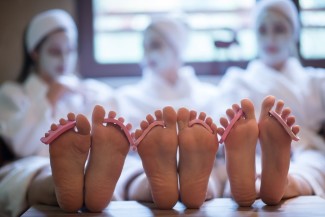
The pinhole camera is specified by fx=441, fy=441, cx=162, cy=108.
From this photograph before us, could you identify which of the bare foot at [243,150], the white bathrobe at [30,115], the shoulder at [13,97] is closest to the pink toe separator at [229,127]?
the bare foot at [243,150]

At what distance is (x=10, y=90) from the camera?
1789mm

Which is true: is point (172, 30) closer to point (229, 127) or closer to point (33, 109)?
point (33, 109)

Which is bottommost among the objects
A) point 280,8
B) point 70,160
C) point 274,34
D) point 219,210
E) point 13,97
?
point 219,210

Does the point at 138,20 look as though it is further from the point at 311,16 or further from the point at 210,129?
the point at 210,129

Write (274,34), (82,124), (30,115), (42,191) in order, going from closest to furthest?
(82,124), (42,191), (30,115), (274,34)

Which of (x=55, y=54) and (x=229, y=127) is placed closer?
(x=229, y=127)

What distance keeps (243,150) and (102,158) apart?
1.10 ft

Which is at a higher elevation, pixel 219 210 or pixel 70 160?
pixel 70 160

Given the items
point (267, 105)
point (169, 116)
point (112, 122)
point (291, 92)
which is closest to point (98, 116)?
point (112, 122)

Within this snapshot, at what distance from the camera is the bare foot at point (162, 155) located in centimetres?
104

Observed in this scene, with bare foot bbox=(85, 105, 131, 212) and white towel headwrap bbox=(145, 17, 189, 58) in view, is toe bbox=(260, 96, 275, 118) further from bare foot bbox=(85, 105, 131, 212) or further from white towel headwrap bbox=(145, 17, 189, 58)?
white towel headwrap bbox=(145, 17, 189, 58)

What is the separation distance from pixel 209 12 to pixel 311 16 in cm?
54

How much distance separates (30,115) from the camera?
5.50 feet

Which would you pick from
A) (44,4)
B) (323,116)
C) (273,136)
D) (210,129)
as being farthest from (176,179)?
(44,4)
